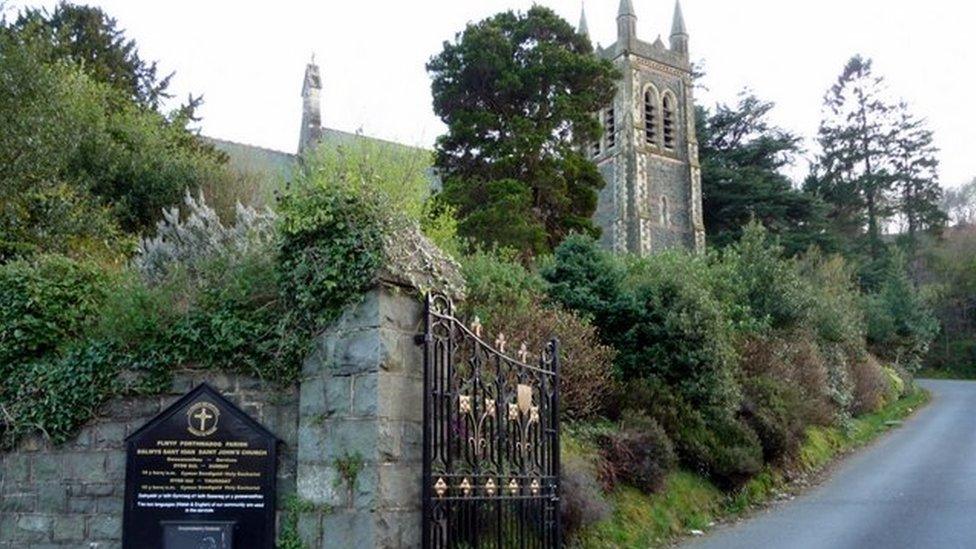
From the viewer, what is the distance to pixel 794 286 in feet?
58.9

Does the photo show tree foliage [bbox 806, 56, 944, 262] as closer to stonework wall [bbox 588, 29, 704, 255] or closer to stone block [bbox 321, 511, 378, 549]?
stonework wall [bbox 588, 29, 704, 255]

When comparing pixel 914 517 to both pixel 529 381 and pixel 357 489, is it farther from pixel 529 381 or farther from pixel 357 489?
pixel 357 489

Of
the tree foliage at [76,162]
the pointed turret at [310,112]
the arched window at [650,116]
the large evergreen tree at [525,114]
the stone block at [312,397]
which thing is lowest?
the stone block at [312,397]

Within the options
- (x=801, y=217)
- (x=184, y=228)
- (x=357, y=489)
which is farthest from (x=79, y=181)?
(x=801, y=217)

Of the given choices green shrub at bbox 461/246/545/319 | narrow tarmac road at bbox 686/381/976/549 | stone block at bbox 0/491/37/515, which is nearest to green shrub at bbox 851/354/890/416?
narrow tarmac road at bbox 686/381/976/549

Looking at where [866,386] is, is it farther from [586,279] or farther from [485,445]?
[485,445]

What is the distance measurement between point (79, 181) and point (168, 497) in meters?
11.9

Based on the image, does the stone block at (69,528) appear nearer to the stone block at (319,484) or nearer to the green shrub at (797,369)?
the stone block at (319,484)

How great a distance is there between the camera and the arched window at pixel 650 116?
4797 centimetres

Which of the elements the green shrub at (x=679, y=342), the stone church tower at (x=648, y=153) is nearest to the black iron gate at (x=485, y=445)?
the green shrub at (x=679, y=342)

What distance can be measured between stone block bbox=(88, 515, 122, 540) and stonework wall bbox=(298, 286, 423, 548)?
155 cm

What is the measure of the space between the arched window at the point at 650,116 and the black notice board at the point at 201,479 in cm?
4363

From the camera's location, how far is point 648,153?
1857 inches

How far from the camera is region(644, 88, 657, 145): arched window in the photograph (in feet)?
157
